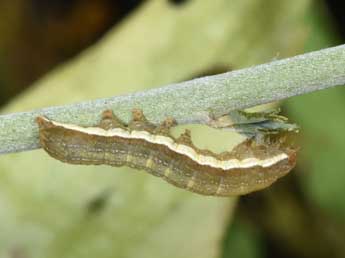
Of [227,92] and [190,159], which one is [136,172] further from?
[227,92]

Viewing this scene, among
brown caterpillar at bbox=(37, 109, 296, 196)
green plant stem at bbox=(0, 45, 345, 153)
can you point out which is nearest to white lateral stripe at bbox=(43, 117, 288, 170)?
brown caterpillar at bbox=(37, 109, 296, 196)

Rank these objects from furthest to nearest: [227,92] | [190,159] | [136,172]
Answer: [136,172], [190,159], [227,92]

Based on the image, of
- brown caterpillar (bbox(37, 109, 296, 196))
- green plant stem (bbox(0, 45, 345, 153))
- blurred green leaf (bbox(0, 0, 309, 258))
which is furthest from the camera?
blurred green leaf (bbox(0, 0, 309, 258))

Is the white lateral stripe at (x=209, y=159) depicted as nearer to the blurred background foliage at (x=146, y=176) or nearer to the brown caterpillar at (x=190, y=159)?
the brown caterpillar at (x=190, y=159)

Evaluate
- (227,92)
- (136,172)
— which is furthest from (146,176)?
(227,92)

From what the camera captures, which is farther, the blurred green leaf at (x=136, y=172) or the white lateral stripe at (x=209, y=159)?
the blurred green leaf at (x=136, y=172)

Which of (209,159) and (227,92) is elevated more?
(227,92)

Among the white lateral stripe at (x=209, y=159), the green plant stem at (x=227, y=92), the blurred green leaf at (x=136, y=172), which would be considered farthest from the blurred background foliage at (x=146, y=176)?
the green plant stem at (x=227, y=92)

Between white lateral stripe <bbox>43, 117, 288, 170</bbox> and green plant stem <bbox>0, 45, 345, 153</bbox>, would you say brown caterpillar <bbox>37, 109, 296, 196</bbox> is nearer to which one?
white lateral stripe <bbox>43, 117, 288, 170</bbox>

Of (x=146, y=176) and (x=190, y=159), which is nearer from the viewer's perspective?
(x=190, y=159)

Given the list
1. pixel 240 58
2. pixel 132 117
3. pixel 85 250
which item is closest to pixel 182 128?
pixel 240 58
